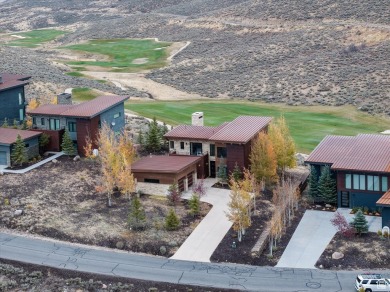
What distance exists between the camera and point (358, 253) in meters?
38.2

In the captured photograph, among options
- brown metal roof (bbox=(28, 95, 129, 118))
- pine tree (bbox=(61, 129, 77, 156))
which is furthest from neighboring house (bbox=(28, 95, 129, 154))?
pine tree (bbox=(61, 129, 77, 156))

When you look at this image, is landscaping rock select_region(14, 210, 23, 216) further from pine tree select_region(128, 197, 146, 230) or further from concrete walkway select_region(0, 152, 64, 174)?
concrete walkway select_region(0, 152, 64, 174)

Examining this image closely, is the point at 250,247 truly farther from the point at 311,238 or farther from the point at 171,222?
the point at 171,222

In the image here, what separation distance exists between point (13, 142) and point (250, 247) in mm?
21001

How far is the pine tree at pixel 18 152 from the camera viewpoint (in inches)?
2016

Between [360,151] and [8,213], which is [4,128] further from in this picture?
[360,151]

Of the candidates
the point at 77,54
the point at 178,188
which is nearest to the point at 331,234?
the point at 178,188

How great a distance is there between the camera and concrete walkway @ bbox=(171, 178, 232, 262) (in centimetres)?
3869

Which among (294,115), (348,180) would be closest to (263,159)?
Answer: (348,180)

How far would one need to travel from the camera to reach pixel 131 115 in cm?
6931

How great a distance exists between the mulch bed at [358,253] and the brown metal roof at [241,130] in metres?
11.7

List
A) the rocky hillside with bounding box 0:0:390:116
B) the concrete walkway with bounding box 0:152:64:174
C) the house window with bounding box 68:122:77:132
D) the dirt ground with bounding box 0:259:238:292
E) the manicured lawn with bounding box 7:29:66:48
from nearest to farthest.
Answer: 1. the dirt ground with bounding box 0:259:238:292
2. the concrete walkway with bounding box 0:152:64:174
3. the house window with bounding box 68:122:77:132
4. the rocky hillside with bounding box 0:0:390:116
5. the manicured lawn with bounding box 7:29:66:48

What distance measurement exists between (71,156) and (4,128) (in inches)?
237

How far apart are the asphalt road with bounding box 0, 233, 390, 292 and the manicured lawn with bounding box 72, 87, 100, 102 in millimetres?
41189
